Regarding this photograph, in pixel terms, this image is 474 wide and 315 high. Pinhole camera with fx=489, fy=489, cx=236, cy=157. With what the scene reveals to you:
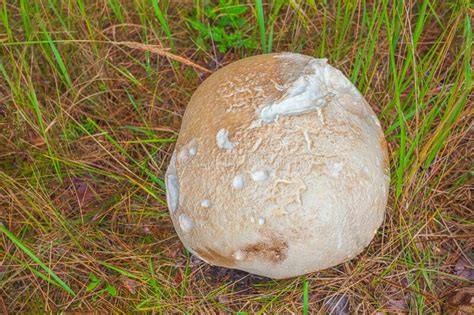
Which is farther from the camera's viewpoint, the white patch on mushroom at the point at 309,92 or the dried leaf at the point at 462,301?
the dried leaf at the point at 462,301

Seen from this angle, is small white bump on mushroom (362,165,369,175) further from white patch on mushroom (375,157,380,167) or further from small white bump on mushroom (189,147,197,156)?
small white bump on mushroom (189,147,197,156)

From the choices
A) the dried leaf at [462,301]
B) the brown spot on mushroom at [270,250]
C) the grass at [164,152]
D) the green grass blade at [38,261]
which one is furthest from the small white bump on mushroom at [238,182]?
the dried leaf at [462,301]

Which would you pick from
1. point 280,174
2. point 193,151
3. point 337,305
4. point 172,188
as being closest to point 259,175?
point 280,174

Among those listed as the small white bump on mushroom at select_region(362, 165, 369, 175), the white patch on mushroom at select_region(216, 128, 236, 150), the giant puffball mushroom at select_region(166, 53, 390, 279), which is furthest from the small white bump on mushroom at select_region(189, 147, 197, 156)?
the small white bump on mushroom at select_region(362, 165, 369, 175)

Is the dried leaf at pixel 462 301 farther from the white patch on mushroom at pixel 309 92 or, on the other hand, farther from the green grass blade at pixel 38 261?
the green grass blade at pixel 38 261

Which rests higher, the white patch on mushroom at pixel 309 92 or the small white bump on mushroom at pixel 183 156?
the white patch on mushroom at pixel 309 92

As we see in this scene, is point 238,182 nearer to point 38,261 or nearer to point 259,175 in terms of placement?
point 259,175
